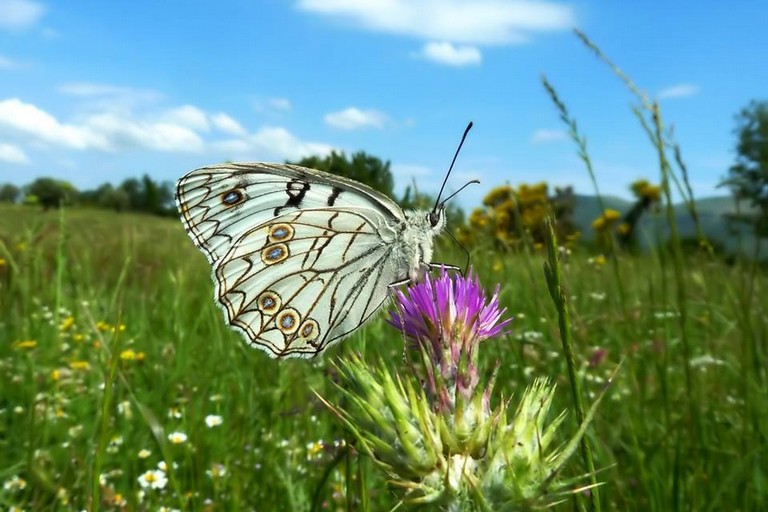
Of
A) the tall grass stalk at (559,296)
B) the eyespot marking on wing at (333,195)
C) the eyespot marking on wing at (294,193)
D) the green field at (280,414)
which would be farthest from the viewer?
the eyespot marking on wing at (294,193)

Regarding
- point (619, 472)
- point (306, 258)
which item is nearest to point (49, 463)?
point (306, 258)

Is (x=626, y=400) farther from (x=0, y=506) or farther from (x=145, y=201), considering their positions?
(x=145, y=201)

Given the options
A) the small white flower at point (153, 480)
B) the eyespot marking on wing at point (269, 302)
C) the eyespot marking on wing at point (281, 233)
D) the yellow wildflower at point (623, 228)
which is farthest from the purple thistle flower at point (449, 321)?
the yellow wildflower at point (623, 228)

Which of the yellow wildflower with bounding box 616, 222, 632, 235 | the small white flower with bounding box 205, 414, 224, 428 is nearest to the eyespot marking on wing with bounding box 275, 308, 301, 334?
the small white flower with bounding box 205, 414, 224, 428

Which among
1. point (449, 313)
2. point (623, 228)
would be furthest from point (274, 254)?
point (623, 228)

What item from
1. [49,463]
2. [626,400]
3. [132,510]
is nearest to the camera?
[132,510]

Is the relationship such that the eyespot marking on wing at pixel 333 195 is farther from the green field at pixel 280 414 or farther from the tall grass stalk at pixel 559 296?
the tall grass stalk at pixel 559 296

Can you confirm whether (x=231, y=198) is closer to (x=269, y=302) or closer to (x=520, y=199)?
(x=269, y=302)
